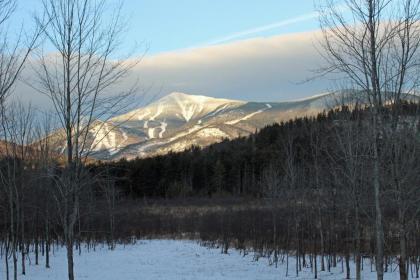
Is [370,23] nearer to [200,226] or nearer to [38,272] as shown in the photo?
[38,272]

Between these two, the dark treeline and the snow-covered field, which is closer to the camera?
the dark treeline

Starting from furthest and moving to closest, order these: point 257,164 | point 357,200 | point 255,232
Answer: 1. point 257,164
2. point 255,232
3. point 357,200

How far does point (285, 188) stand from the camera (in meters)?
27.7

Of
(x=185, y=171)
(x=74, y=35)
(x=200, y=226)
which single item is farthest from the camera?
(x=185, y=171)

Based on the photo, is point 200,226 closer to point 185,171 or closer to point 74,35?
point 185,171

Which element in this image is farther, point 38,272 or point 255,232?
point 255,232

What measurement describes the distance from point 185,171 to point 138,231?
1492 inches

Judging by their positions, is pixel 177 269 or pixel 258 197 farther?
pixel 258 197

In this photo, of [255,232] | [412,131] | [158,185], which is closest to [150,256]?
[255,232]

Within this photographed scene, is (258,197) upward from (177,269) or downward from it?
upward

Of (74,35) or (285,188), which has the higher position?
(74,35)

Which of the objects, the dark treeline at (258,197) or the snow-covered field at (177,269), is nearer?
the dark treeline at (258,197)

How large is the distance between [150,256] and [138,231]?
2100 cm

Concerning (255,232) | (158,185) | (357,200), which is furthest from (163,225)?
(357,200)
